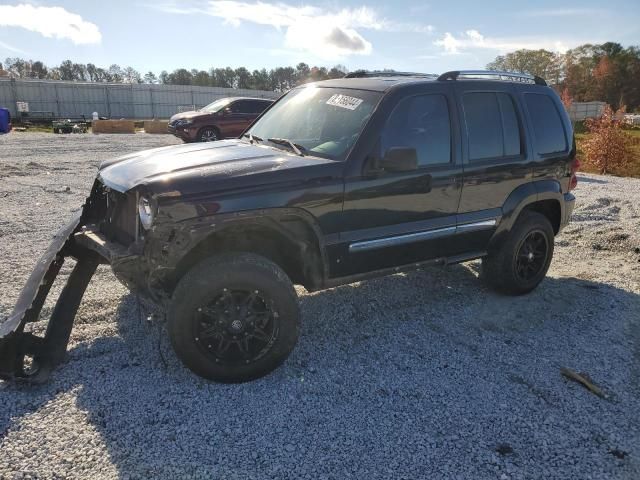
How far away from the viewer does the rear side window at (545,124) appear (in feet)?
15.6

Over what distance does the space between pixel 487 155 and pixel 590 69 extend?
87125mm

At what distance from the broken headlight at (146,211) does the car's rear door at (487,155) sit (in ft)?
8.30

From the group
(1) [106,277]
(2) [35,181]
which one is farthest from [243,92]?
(1) [106,277]

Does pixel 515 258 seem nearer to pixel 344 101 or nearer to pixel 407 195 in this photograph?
pixel 407 195

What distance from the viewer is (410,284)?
17.0 ft

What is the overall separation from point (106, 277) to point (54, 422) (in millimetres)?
2326

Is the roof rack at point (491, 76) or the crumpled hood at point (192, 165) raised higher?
the roof rack at point (491, 76)

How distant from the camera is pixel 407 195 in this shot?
385cm

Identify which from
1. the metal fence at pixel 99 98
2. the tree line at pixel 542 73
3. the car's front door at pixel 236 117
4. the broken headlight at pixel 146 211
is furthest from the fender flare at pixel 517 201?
the tree line at pixel 542 73

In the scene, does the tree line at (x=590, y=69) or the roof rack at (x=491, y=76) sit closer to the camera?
the roof rack at (x=491, y=76)

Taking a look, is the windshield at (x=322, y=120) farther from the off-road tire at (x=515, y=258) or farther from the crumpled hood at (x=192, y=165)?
the off-road tire at (x=515, y=258)

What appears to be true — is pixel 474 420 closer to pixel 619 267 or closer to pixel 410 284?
pixel 410 284

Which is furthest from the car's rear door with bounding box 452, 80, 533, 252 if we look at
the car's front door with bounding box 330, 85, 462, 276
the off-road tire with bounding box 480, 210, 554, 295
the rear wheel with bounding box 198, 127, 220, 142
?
the rear wheel with bounding box 198, 127, 220, 142

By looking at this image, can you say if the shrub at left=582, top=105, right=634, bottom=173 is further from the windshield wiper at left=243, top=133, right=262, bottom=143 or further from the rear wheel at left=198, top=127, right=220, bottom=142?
the windshield wiper at left=243, top=133, right=262, bottom=143
